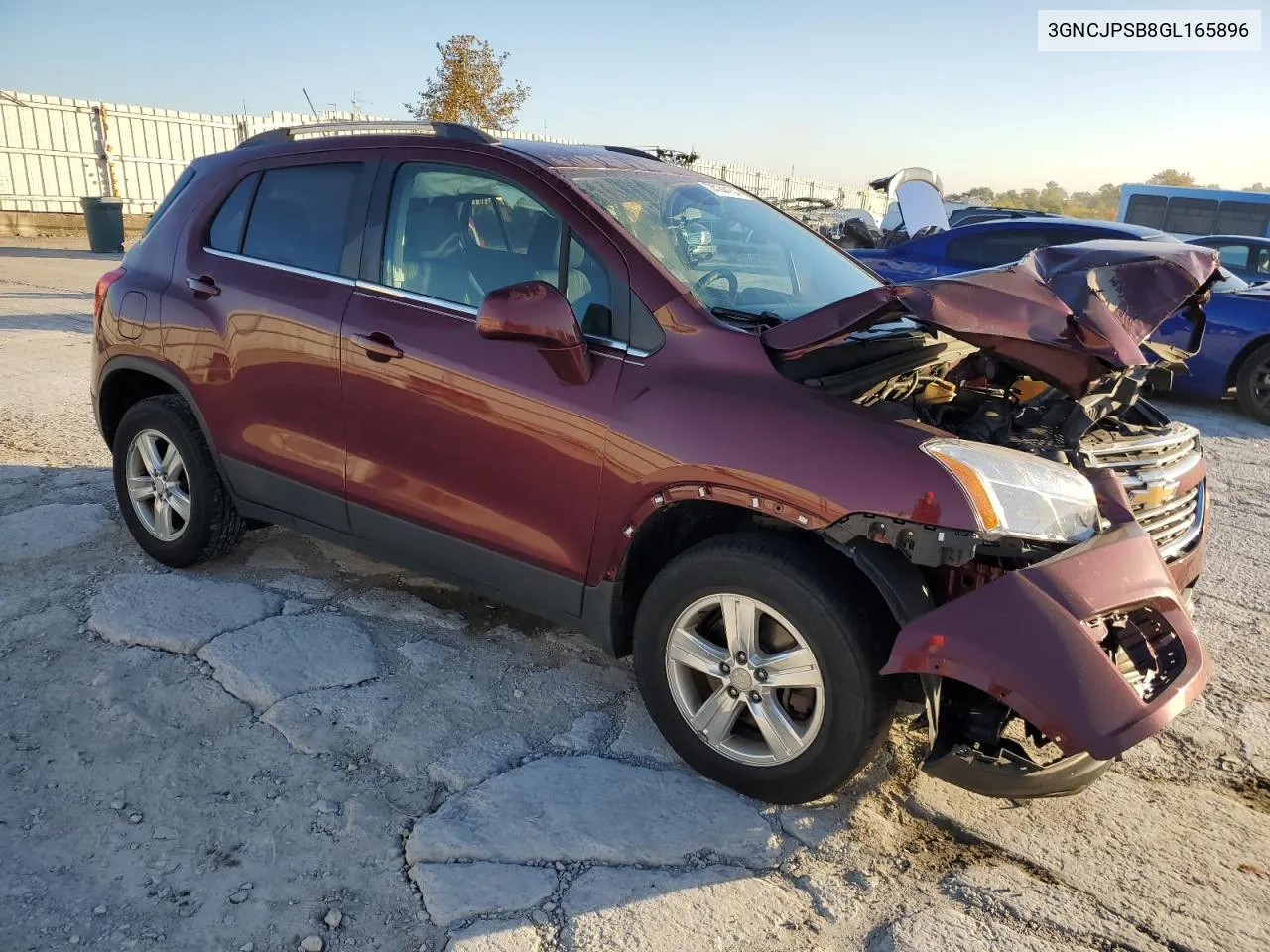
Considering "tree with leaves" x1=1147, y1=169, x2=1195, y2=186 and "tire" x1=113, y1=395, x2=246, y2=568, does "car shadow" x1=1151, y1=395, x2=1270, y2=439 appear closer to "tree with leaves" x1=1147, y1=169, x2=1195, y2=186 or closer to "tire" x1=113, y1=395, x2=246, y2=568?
"tire" x1=113, y1=395, x2=246, y2=568

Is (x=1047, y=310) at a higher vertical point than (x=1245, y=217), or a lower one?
lower

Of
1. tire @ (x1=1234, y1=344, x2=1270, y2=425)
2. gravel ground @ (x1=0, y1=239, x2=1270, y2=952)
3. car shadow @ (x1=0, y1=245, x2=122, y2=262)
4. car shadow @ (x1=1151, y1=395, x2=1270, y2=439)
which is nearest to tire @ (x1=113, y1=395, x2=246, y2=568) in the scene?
gravel ground @ (x1=0, y1=239, x2=1270, y2=952)

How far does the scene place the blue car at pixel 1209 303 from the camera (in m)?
8.01

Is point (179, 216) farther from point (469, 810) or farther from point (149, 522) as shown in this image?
A: point (469, 810)

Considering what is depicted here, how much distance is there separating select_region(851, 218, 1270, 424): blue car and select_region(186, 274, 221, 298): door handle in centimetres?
590

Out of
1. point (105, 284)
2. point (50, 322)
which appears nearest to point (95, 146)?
point (50, 322)

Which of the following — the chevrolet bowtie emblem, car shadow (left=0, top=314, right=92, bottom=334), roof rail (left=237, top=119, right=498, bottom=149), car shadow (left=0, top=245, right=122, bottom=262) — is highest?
roof rail (left=237, top=119, right=498, bottom=149)

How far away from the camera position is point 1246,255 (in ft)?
34.4

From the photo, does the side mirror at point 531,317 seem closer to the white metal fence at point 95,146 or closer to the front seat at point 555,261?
the front seat at point 555,261

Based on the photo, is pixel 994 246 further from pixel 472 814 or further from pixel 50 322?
pixel 50 322

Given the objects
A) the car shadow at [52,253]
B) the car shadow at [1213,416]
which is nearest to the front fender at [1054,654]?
the car shadow at [1213,416]

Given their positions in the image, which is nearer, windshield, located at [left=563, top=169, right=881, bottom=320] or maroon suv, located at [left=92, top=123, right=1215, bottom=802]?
maroon suv, located at [left=92, top=123, right=1215, bottom=802]

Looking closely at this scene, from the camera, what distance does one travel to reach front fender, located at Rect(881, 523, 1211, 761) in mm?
2156

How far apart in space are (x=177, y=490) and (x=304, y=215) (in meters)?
1.38
